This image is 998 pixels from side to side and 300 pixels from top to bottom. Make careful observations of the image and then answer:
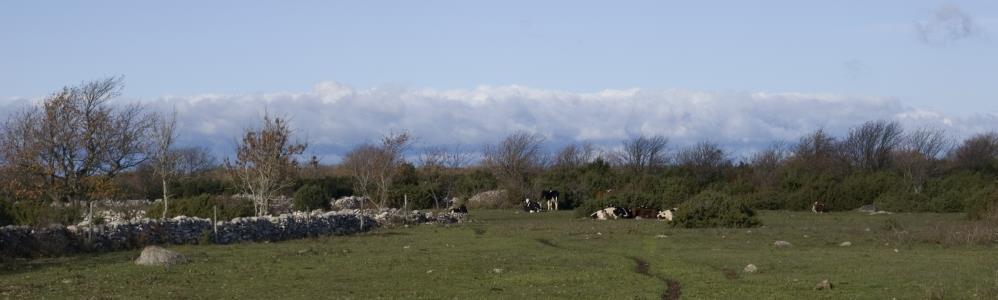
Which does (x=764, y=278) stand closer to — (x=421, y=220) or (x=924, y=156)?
(x=421, y=220)

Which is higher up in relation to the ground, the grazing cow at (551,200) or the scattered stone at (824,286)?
the grazing cow at (551,200)

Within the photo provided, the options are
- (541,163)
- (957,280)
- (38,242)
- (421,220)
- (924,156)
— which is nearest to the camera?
(957,280)

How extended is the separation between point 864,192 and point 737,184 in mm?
10612

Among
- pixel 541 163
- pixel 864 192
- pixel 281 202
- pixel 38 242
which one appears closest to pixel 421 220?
pixel 281 202

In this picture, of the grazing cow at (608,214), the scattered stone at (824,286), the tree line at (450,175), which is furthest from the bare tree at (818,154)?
the scattered stone at (824,286)

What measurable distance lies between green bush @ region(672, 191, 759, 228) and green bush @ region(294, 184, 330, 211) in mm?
21999

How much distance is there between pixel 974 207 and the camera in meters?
42.6

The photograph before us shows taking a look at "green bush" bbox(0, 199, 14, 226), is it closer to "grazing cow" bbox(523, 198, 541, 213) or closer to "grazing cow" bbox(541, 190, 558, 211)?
"grazing cow" bbox(523, 198, 541, 213)

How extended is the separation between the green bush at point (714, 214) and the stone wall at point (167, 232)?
12533 mm

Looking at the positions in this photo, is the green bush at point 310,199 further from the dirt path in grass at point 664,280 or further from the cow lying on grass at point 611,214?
the dirt path in grass at point 664,280

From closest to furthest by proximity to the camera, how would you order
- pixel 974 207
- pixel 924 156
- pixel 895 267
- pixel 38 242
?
pixel 895 267
pixel 38 242
pixel 974 207
pixel 924 156

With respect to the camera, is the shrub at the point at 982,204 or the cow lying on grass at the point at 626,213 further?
the cow lying on grass at the point at 626,213

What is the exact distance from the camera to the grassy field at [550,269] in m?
19.0

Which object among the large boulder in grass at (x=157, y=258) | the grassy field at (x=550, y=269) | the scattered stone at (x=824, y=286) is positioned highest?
the large boulder in grass at (x=157, y=258)
